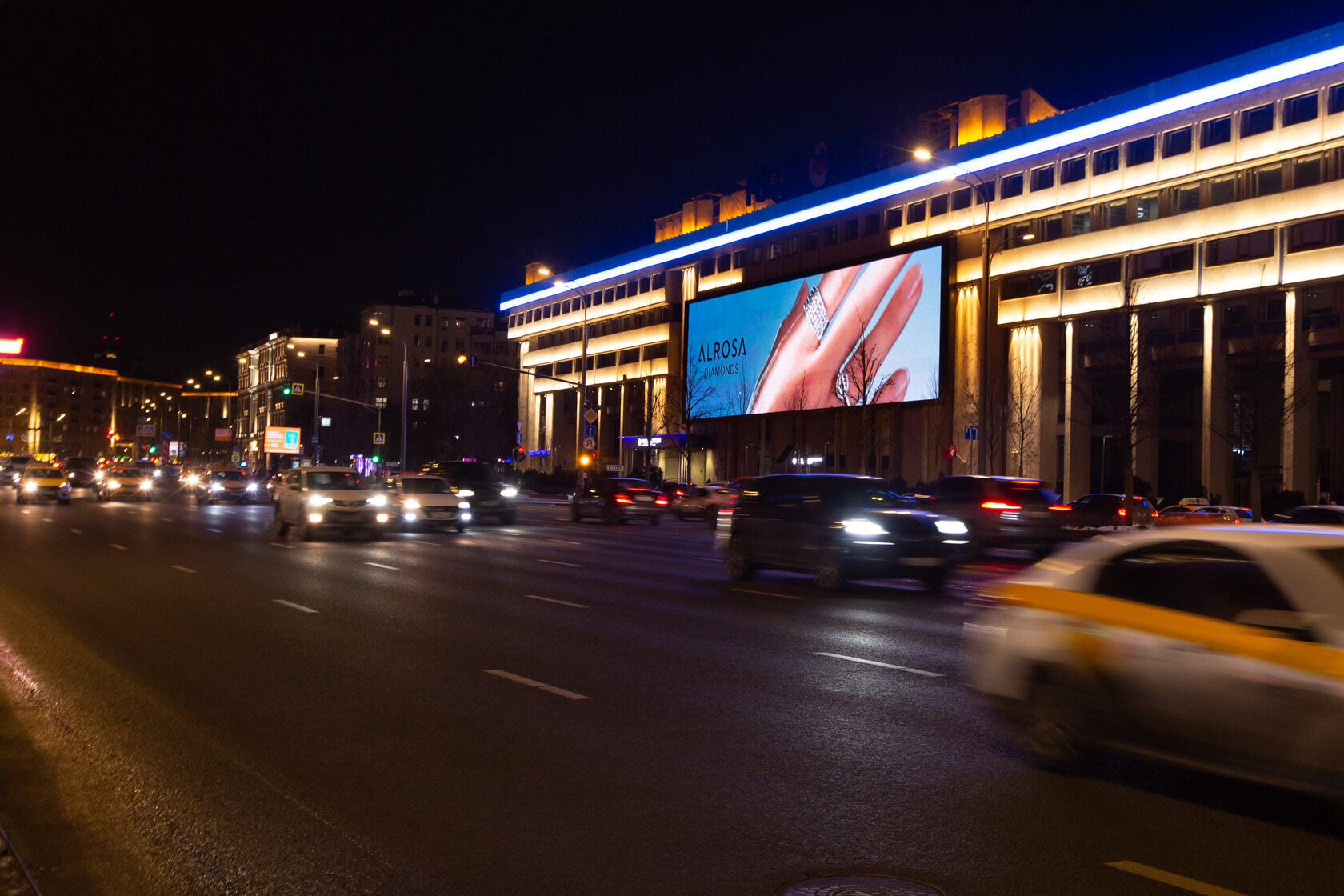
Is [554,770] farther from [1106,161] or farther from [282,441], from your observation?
[282,441]

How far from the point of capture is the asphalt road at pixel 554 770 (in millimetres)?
5082

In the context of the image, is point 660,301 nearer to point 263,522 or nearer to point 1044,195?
point 1044,195

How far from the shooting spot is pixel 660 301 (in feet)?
287

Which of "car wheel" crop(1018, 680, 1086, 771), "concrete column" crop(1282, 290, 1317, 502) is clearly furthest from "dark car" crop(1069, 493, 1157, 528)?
"car wheel" crop(1018, 680, 1086, 771)

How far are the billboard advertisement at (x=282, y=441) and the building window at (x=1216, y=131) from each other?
67.8 m

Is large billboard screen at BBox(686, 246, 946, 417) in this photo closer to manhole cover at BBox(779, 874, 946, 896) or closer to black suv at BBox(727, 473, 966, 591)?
black suv at BBox(727, 473, 966, 591)

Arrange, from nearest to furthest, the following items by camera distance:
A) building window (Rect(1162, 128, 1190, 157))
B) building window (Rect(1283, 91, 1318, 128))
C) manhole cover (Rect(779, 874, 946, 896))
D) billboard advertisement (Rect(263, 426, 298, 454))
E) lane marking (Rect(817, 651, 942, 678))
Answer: manhole cover (Rect(779, 874, 946, 896)), lane marking (Rect(817, 651, 942, 678)), building window (Rect(1283, 91, 1318, 128)), building window (Rect(1162, 128, 1190, 157)), billboard advertisement (Rect(263, 426, 298, 454))

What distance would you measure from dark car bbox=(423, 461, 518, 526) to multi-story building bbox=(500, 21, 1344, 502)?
1511cm

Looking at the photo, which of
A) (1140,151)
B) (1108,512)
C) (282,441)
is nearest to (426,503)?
(1108,512)

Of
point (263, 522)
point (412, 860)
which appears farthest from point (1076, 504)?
point (412, 860)

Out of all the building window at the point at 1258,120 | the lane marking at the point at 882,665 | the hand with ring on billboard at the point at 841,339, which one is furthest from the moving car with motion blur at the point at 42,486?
the building window at the point at 1258,120

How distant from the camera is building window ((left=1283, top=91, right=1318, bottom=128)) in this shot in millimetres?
45188

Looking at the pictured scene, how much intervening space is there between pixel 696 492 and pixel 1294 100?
28.3m

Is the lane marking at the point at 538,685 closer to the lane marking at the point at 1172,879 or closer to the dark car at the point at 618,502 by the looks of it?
the lane marking at the point at 1172,879
